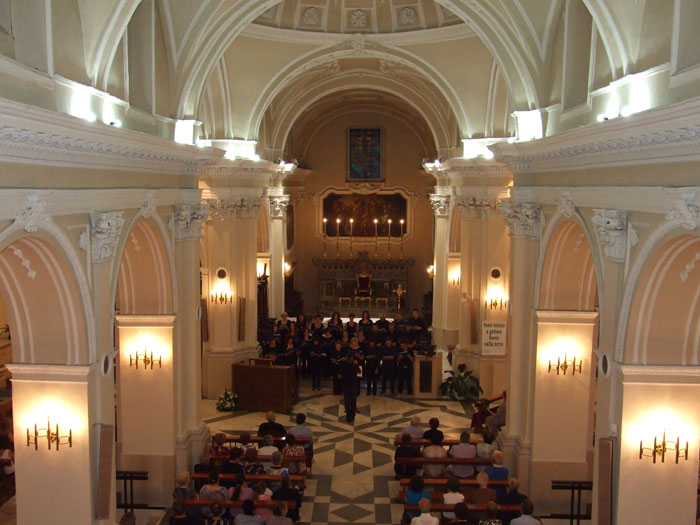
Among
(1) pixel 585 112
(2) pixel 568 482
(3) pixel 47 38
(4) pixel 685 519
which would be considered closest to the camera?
(3) pixel 47 38

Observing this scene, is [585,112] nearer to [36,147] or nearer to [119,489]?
[36,147]

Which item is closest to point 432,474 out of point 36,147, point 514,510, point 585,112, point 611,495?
point 514,510

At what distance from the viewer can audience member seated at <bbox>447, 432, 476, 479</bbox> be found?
12172 mm

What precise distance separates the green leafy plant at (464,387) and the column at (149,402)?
28.0 ft

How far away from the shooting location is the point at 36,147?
7.32m

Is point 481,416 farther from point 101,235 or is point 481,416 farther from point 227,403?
point 101,235

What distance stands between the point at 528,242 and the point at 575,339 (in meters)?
1.82

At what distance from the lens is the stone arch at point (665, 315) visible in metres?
8.19

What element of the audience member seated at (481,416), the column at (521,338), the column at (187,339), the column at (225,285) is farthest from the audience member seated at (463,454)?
the column at (225,285)

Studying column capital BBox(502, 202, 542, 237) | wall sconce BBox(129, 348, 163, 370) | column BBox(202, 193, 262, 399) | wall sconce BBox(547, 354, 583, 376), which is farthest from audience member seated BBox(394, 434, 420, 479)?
column BBox(202, 193, 262, 399)

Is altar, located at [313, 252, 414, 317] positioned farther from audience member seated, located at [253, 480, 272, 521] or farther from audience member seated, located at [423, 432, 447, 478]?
audience member seated, located at [253, 480, 272, 521]

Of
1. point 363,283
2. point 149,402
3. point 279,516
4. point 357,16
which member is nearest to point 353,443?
point 149,402

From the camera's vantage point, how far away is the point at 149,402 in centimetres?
1226

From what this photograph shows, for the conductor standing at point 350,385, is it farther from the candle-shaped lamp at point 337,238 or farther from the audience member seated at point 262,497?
the candle-shaped lamp at point 337,238
